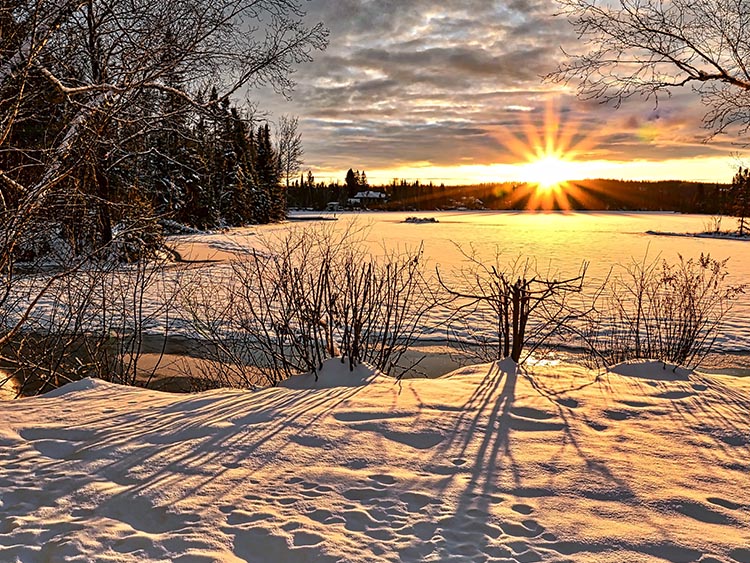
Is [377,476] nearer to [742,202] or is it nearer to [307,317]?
[307,317]

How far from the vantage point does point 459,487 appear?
10.8ft

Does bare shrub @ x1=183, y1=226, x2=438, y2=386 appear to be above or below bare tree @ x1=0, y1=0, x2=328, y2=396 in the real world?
below

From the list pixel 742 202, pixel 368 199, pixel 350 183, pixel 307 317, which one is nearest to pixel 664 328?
pixel 307 317

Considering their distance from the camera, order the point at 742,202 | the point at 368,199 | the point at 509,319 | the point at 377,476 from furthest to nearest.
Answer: the point at 368,199 < the point at 742,202 < the point at 509,319 < the point at 377,476

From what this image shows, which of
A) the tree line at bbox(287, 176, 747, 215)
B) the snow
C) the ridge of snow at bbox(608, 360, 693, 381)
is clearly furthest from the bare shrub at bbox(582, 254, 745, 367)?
the tree line at bbox(287, 176, 747, 215)

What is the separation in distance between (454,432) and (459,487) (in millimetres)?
864

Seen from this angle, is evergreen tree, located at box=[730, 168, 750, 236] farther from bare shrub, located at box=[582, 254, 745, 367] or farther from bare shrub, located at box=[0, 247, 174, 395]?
bare shrub, located at box=[0, 247, 174, 395]

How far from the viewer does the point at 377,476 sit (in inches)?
136

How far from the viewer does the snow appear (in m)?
2.76

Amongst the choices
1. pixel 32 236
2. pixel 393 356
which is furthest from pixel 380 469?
pixel 393 356

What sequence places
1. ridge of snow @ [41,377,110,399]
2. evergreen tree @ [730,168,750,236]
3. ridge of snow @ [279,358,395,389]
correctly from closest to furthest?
1. ridge of snow @ [41,377,110,399]
2. ridge of snow @ [279,358,395,389]
3. evergreen tree @ [730,168,750,236]

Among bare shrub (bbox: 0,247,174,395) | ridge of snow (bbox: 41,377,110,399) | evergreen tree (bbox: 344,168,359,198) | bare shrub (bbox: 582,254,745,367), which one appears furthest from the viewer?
evergreen tree (bbox: 344,168,359,198)

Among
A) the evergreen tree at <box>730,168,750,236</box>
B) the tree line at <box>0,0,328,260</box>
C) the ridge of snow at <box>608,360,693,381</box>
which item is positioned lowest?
the ridge of snow at <box>608,360,693,381</box>

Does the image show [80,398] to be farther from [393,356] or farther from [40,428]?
[393,356]
